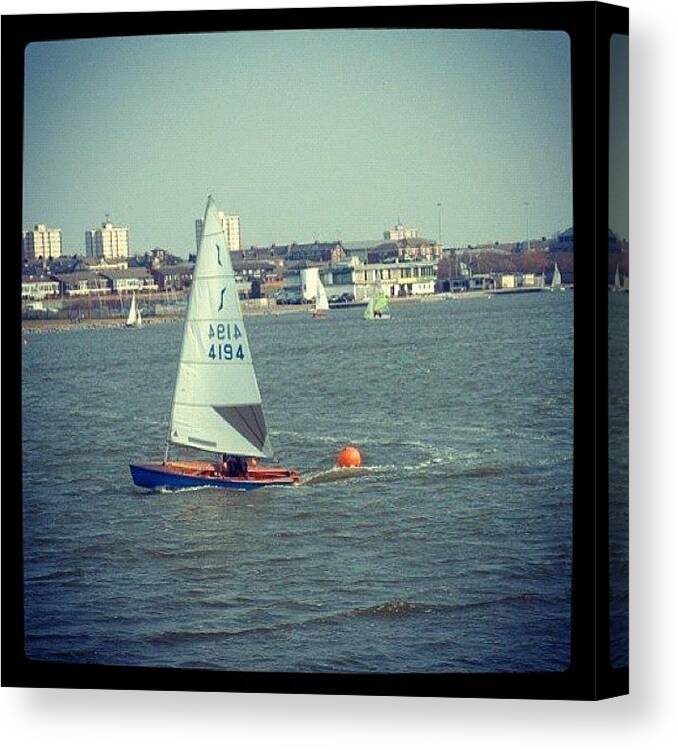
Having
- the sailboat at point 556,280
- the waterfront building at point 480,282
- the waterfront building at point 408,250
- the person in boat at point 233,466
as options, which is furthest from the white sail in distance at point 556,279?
the person in boat at point 233,466

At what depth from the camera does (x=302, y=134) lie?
423 inches

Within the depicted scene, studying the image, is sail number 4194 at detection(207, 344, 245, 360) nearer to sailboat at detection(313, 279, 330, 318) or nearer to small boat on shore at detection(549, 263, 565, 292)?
sailboat at detection(313, 279, 330, 318)

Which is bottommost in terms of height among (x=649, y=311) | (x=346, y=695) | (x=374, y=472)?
(x=346, y=695)

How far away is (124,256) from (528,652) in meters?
2.32

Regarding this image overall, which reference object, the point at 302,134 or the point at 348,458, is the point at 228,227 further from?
the point at 348,458

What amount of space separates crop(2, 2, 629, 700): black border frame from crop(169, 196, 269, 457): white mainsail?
0.71 metres

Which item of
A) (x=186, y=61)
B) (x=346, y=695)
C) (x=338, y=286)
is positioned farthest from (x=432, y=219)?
(x=346, y=695)

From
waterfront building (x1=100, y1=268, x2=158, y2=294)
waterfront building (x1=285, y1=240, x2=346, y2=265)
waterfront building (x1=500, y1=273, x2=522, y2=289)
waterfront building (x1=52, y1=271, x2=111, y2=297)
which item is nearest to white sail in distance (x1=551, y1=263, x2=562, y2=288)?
waterfront building (x1=500, y1=273, x2=522, y2=289)

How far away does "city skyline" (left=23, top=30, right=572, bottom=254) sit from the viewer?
10.5m

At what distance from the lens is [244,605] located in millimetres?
10703

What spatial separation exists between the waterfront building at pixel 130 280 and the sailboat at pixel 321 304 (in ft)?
2.19

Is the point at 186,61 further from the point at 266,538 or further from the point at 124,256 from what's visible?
the point at 266,538

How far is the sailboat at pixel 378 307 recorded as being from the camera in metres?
10.7

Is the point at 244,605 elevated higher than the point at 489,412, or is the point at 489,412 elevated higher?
the point at 489,412
